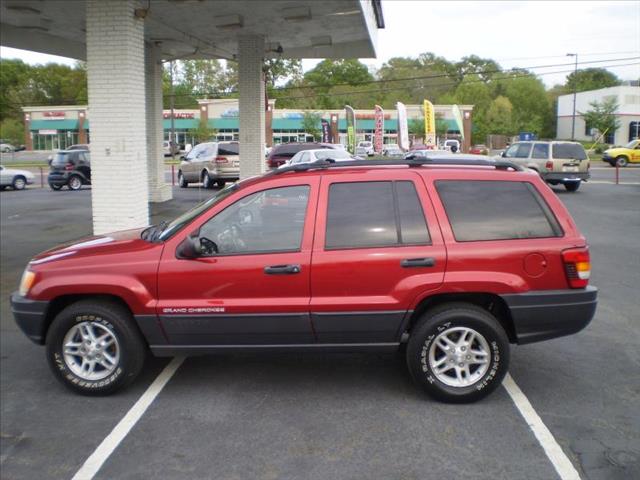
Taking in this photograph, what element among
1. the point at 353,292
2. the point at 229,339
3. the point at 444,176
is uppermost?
the point at 444,176

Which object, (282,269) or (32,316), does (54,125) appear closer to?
(32,316)

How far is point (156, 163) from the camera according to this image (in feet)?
67.1

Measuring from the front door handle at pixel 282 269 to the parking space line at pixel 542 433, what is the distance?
196 cm

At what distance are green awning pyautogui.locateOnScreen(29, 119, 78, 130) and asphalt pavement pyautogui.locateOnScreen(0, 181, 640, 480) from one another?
76072mm

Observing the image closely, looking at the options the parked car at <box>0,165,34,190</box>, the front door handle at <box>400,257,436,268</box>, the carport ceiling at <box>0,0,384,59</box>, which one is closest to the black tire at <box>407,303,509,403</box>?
the front door handle at <box>400,257,436,268</box>

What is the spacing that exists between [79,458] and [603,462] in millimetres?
3291

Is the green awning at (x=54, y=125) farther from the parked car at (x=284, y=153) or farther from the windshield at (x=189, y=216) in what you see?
the windshield at (x=189, y=216)

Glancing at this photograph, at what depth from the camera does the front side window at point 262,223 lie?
480 cm

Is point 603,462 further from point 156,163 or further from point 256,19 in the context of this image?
point 156,163

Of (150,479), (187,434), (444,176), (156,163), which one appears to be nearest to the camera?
(150,479)

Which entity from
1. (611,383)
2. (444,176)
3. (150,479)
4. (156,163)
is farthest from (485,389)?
(156,163)

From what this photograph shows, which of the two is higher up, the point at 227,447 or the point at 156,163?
the point at 156,163

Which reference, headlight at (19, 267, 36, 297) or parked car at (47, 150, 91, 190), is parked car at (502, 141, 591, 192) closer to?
parked car at (47, 150, 91, 190)

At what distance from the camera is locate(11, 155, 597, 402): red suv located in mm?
4715
